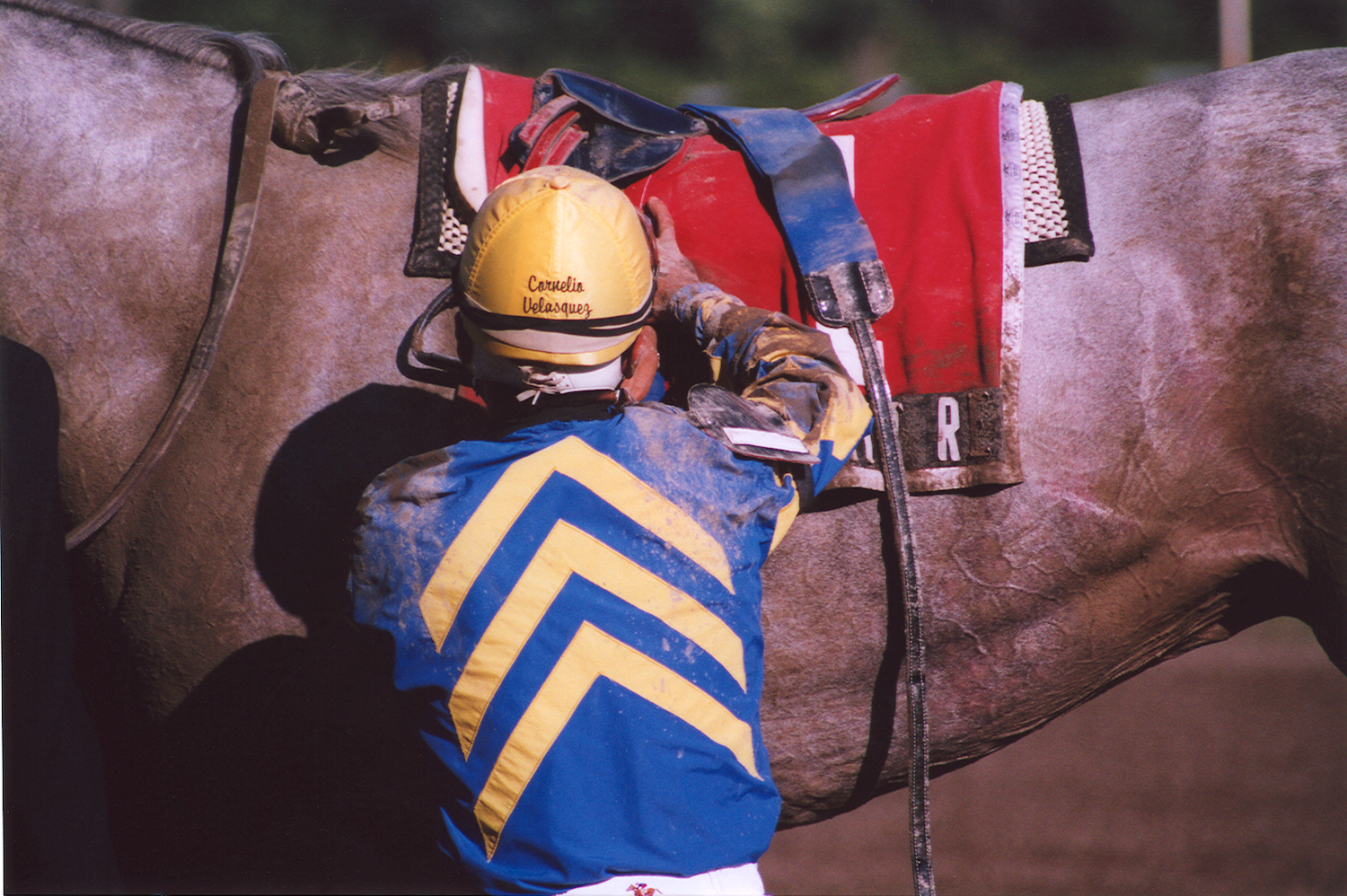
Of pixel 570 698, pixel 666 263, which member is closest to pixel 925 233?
pixel 666 263

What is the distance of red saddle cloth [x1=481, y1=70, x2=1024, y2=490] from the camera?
219cm

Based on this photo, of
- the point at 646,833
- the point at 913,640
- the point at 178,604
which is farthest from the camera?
the point at 178,604

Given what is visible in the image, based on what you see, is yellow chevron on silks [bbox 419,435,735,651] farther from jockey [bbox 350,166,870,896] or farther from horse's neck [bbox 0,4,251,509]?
horse's neck [bbox 0,4,251,509]

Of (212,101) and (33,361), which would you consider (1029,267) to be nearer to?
(212,101)

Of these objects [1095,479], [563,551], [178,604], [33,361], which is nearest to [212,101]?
[33,361]

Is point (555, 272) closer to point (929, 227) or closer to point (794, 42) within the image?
point (929, 227)

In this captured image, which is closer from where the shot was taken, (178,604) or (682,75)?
(178,604)

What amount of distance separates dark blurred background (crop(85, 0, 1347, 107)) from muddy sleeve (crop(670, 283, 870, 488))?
27.5 feet

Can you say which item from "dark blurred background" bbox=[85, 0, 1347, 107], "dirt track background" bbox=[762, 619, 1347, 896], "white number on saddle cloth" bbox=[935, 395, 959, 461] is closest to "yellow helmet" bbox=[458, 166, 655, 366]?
"white number on saddle cloth" bbox=[935, 395, 959, 461]

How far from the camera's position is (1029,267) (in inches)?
87.4

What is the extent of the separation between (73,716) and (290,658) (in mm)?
468

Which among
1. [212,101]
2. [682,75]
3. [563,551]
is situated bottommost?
[563,551]

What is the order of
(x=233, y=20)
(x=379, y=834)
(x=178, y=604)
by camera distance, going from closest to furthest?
1. (x=178, y=604)
2. (x=379, y=834)
3. (x=233, y=20)

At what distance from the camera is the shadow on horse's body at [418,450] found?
218cm
